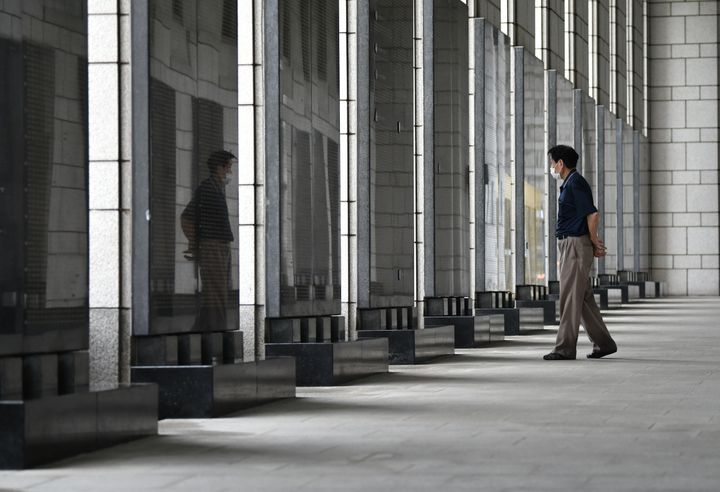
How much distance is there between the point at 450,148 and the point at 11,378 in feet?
45.0

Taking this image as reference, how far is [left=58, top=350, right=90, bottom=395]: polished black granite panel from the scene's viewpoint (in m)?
8.82

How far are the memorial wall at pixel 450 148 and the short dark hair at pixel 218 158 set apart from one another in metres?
9.26

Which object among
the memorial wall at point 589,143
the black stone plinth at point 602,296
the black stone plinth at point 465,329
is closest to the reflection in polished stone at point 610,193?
the memorial wall at point 589,143

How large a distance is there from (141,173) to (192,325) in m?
1.23

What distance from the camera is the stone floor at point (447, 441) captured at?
22.8 feet

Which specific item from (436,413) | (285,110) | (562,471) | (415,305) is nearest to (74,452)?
(562,471)

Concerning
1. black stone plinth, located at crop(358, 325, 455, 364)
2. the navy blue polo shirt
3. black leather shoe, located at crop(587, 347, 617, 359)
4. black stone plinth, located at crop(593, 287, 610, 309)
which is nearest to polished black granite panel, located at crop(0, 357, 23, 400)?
black stone plinth, located at crop(358, 325, 455, 364)

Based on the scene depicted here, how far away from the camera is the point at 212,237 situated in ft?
38.0

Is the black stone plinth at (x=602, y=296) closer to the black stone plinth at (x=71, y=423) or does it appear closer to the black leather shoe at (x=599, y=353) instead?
the black leather shoe at (x=599, y=353)

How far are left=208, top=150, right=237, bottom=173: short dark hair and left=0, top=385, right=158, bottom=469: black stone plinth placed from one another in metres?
2.92

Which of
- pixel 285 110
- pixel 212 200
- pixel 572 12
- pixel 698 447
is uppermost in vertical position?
pixel 572 12

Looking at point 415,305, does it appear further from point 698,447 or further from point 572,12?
point 572,12

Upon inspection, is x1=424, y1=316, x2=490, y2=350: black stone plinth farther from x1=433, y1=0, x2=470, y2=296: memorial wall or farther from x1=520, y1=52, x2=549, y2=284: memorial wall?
x1=520, y1=52, x2=549, y2=284: memorial wall

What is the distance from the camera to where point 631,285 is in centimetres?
4562
